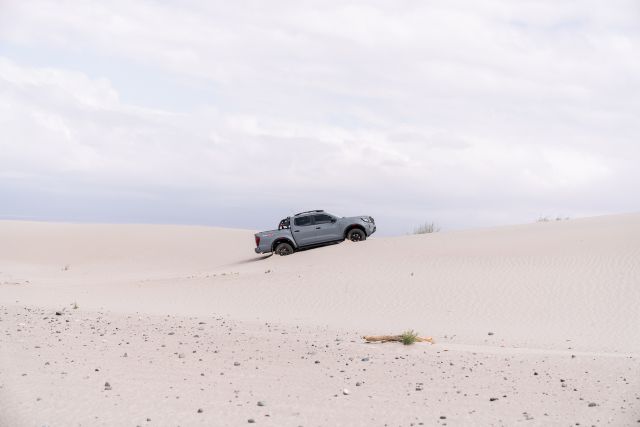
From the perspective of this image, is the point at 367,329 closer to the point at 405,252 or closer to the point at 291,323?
the point at 291,323

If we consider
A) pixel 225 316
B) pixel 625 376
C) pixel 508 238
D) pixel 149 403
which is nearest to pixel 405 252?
pixel 508 238

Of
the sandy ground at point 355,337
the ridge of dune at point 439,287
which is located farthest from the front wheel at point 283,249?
the ridge of dune at point 439,287

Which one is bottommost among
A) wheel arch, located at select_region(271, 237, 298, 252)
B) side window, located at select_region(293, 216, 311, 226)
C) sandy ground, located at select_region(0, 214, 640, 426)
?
sandy ground, located at select_region(0, 214, 640, 426)

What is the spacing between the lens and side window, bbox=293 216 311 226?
2670 centimetres

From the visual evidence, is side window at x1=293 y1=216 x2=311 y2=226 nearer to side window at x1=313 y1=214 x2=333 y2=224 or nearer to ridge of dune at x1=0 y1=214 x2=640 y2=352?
side window at x1=313 y1=214 x2=333 y2=224

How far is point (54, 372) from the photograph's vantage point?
1002 cm

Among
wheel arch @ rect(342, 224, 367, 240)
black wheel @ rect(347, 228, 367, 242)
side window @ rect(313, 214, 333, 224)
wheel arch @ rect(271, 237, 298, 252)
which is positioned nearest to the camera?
side window @ rect(313, 214, 333, 224)

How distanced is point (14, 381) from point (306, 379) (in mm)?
3700

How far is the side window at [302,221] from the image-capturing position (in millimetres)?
26703

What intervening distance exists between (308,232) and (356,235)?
181 centimetres

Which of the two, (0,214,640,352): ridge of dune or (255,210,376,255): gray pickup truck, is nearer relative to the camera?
(0,214,640,352): ridge of dune

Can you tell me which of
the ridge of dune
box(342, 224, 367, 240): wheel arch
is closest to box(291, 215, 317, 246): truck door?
the ridge of dune

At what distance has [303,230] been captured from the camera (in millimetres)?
26844

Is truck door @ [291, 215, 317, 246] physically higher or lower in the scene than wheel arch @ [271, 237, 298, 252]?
higher
